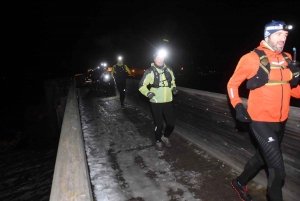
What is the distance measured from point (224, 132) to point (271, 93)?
6.47 feet

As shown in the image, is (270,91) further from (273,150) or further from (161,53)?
(161,53)

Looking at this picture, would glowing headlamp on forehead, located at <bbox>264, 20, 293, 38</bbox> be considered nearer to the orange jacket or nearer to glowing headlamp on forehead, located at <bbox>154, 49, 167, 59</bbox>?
the orange jacket

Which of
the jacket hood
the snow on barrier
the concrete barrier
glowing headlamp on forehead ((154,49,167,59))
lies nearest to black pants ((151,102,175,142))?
the concrete barrier

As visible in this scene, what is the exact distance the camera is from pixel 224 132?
15.1 ft

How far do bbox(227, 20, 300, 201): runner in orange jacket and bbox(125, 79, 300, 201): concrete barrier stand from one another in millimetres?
453

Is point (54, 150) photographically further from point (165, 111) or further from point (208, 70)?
point (208, 70)

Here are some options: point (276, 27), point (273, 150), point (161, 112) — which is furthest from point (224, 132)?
point (276, 27)

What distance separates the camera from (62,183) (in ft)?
6.94

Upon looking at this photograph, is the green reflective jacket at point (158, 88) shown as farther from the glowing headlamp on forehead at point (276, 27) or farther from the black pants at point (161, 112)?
the glowing headlamp on forehead at point (276, 27)

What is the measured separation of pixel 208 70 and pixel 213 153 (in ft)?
240

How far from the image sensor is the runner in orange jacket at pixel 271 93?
276cm

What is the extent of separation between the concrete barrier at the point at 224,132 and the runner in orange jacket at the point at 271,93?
17.8 inches

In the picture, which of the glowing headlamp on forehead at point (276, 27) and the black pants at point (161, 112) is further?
the black pants at point (161, 112)

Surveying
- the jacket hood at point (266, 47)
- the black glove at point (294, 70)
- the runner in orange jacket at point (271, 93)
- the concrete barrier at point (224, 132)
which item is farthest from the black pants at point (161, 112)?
the black glove at point (294, 70)
